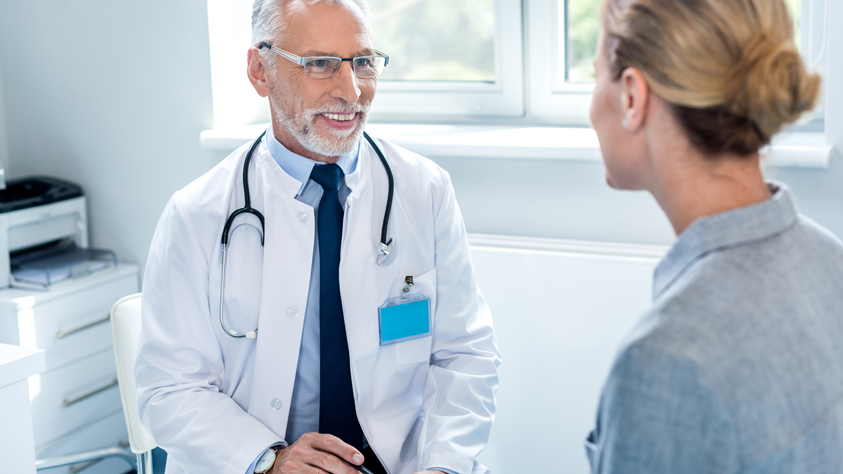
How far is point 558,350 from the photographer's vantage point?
1.90m

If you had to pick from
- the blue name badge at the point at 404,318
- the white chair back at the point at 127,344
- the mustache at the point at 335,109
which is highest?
the mustache at the point at 335,109

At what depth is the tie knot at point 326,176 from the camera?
150cm

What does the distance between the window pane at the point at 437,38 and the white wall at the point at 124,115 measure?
0.45 m

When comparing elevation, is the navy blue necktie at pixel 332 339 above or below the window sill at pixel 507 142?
below

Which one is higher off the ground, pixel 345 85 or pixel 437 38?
pixel 437 38

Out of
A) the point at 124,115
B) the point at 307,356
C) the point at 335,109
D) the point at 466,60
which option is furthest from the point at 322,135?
the point at 124,115

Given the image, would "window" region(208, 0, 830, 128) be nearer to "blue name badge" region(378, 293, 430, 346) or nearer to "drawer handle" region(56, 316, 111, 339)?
"drawer handle" region(56, 316, 111, 339)

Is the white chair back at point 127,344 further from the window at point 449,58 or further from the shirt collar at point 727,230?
the shirt collar at point 727,230

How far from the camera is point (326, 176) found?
1.50m

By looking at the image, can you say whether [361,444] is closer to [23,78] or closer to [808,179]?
[808,179]

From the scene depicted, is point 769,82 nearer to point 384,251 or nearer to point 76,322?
point 384,251

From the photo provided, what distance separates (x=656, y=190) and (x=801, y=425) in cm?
29

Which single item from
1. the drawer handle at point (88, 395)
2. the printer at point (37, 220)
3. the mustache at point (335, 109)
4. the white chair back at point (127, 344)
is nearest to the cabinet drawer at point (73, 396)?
the drawer handle at point (88, 395)

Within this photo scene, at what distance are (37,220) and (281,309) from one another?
133 cm
